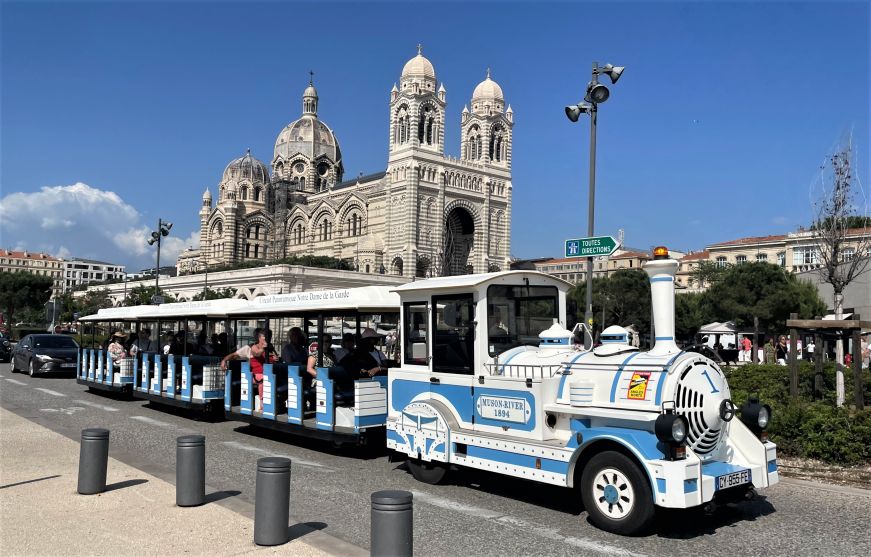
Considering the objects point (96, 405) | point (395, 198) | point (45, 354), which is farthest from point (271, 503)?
point (395, 198)

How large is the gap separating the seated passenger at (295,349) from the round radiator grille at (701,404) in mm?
7315

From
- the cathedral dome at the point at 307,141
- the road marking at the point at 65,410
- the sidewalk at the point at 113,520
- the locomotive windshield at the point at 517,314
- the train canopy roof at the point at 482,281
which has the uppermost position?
the cathedral dome at the point at 307,141

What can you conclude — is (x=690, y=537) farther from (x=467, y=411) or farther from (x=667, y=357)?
(x=467, y=411)

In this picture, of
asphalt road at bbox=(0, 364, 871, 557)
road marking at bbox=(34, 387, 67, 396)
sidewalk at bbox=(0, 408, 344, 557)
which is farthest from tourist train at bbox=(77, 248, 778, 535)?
road marking at bbox=(34, 387, 67, 396)

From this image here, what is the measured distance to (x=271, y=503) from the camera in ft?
19.3

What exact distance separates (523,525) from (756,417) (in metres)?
2.70

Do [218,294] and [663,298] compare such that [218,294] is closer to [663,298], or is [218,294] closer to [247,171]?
[247,171]

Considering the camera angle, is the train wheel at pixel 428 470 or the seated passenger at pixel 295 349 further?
the seated passenger at pixel 295 349

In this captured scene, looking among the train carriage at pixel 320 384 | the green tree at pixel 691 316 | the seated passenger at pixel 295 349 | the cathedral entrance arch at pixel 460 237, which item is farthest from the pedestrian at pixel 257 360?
the cathedral entrance arch at pixel 460 237

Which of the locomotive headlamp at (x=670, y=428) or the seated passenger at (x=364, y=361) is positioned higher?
the seated passenger at (x=364, y=361)

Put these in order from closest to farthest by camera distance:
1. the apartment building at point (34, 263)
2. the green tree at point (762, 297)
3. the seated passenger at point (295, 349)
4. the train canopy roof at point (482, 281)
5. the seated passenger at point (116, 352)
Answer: the train canopy roof at point (482, 281) → the seated passenger at point (295, 349) → the seated passenger at point (116, 352) → the green tree at point (762, 297) → the apartment building at point (34, 263)

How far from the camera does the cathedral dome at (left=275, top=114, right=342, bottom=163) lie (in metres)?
116

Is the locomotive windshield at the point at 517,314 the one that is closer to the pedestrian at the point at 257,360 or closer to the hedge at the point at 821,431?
the hedge at the point at 821,431

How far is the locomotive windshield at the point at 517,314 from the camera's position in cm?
820
